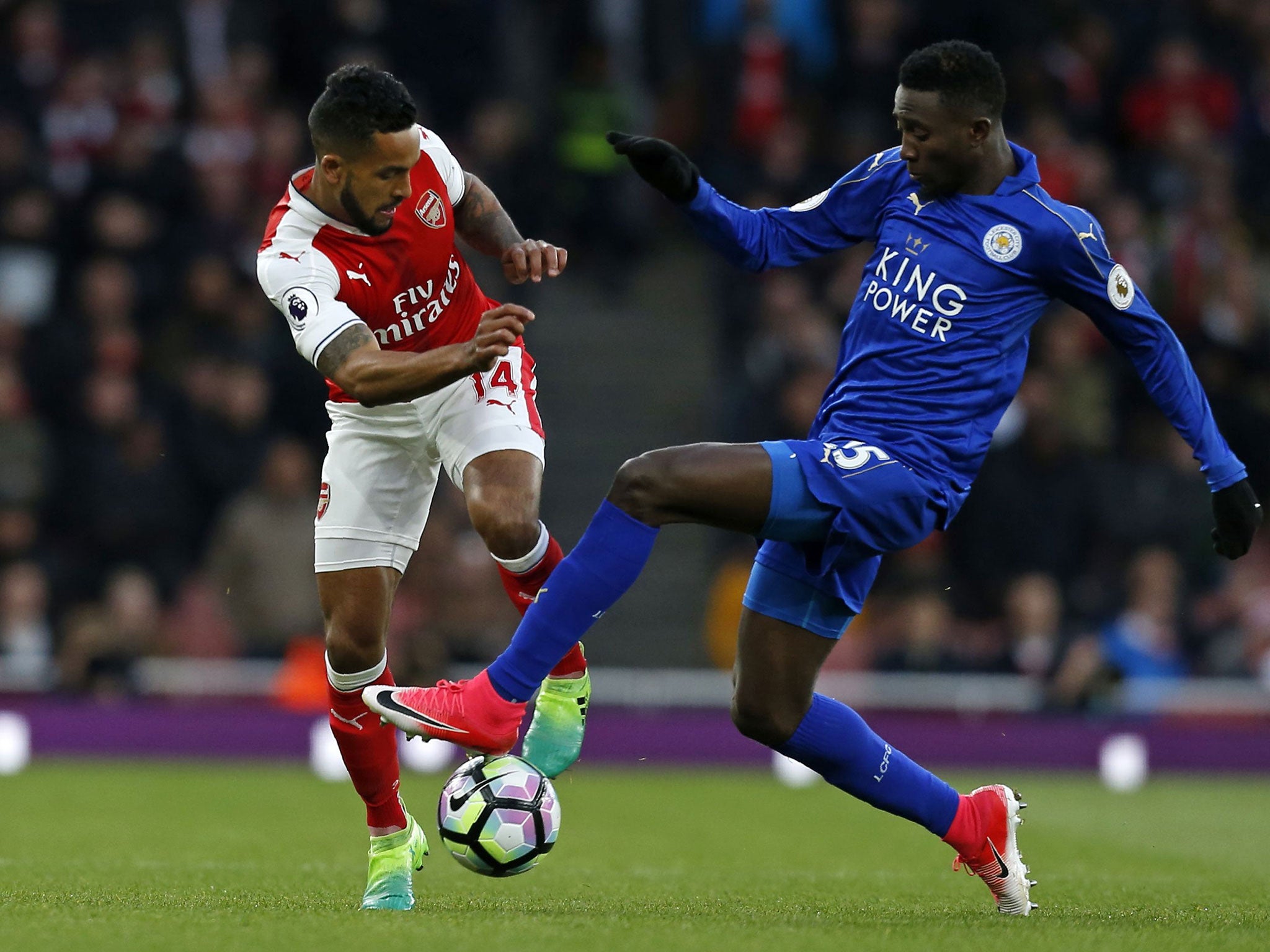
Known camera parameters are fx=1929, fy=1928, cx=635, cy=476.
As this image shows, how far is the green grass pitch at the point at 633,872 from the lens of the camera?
515 cm

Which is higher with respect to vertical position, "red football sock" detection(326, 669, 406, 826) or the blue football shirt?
the blue football shirt

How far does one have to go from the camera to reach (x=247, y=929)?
16.7 feet

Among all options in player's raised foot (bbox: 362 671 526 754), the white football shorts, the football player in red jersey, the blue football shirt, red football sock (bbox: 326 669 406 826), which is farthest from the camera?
red football sock (bbox: 326 669 406 826)

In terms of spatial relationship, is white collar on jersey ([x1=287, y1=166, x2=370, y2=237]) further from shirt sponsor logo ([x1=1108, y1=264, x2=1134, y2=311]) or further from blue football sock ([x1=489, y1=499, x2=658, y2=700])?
shirt sponsor logo ([x1=1108, y1=264, x2=1134, y2=311])

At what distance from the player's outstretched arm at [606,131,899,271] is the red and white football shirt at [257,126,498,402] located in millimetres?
668

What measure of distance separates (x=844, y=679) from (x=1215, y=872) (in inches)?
185

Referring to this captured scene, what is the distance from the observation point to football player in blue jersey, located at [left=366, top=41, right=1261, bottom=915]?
5402 millimetres

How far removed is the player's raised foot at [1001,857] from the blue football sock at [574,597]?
5.04 feet

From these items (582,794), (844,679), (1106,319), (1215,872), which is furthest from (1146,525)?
(1106,319)

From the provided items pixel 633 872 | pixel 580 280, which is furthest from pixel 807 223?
pixel 580 280

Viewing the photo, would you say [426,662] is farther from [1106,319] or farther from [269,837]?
[1106,319]

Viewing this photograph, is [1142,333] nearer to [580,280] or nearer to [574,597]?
[574,597]

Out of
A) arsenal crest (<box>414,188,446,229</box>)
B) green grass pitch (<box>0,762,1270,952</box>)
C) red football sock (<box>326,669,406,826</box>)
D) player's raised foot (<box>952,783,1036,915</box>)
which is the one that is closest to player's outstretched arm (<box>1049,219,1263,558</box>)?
player's raised foot (<box>952,783,1036,915</box>)

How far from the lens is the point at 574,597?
17.8 feet
